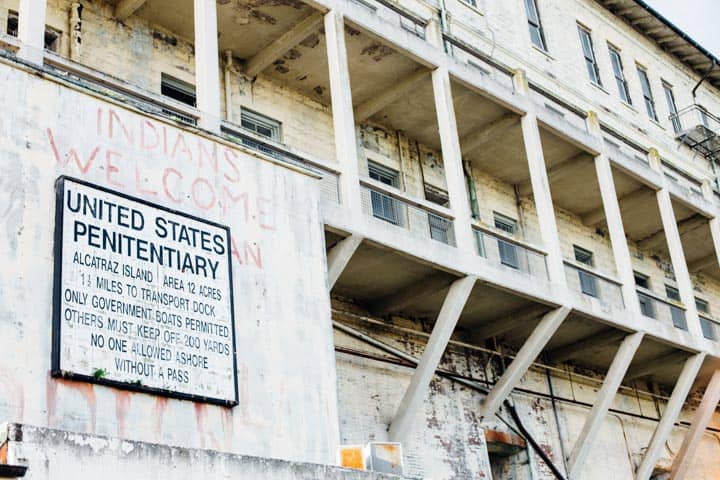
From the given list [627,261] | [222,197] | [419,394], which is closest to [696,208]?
[627,261]

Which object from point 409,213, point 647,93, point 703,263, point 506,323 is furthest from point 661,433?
point 647,93

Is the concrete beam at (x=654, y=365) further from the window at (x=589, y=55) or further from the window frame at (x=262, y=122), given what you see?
the window frame at (x=262, y=122)

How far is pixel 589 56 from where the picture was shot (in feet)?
83.5

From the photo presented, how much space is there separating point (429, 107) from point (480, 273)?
420 cm

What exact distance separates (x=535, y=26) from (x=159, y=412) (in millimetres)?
17152

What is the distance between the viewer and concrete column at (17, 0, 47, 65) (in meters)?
10.5

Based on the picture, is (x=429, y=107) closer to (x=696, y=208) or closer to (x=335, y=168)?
(x=335, y=168)

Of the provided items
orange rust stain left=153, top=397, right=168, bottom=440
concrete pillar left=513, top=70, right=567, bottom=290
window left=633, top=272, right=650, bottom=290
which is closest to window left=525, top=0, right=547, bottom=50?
concrete pillar left=513, top=70, right=567, bottom=290

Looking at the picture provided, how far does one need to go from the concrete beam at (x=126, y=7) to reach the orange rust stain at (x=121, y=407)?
721 centimetres

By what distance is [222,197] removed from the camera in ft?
37.1

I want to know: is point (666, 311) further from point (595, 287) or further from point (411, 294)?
point (411, 294)

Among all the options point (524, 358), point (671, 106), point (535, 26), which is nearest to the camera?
point (524, 358)

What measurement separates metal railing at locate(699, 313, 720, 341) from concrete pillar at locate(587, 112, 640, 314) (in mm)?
2850

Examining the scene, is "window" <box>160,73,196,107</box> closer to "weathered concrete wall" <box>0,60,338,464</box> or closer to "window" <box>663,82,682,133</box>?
"weathered concrete wall" <box>0,60,338,464</box>
